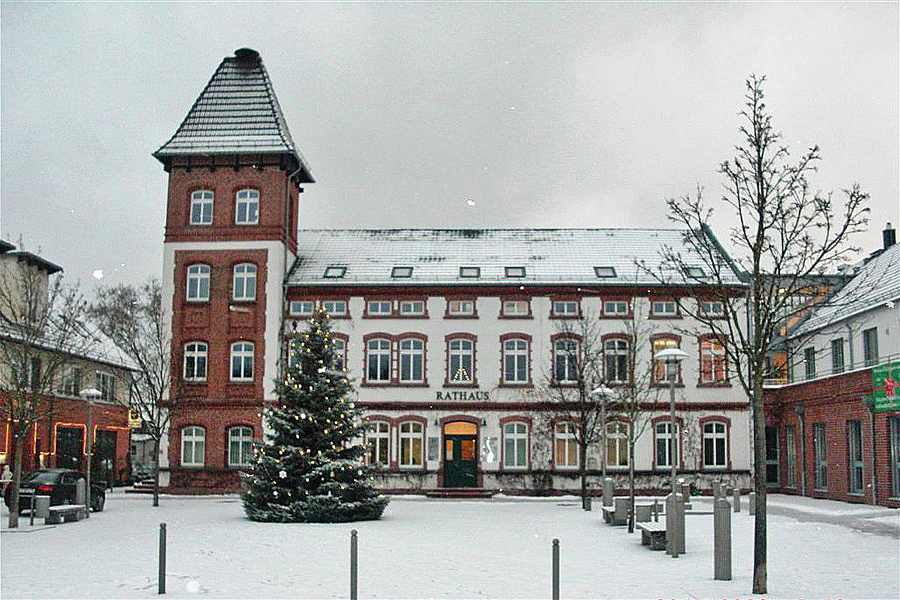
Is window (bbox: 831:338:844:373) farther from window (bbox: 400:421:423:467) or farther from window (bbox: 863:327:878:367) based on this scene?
window (bbox: 400:421:423:467)

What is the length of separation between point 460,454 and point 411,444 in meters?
2.04

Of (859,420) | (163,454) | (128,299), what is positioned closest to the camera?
(859,420)

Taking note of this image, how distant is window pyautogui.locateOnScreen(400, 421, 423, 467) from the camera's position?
4062cm

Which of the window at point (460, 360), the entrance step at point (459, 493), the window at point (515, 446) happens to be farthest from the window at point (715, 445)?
the window at point (460, 360)

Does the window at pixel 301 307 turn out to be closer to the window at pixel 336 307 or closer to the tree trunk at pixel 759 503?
the window at pixel 336 307

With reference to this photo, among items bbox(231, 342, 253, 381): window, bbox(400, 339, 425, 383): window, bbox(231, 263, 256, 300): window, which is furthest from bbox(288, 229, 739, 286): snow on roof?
bbox(231, 342, 253, 381): window

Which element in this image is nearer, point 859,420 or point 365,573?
point 365,573

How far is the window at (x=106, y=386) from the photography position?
50772mm

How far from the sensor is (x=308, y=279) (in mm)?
42156

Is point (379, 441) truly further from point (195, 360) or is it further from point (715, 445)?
point (715, 445)

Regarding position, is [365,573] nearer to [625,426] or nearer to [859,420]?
[859,420]

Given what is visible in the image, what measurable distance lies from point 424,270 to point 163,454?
42.9ft

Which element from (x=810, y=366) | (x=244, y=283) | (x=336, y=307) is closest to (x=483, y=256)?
(x=336, y=307)

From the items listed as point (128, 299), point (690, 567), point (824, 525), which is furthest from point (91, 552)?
point (128, 299)
